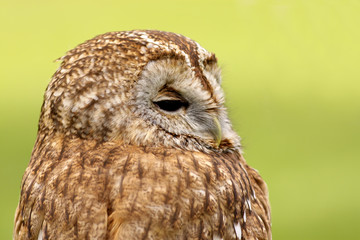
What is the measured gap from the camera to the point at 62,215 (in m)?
2.57

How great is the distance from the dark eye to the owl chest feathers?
186 millimetres

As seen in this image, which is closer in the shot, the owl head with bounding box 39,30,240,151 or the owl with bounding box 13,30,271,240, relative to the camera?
the owl with bounding box 13,30,271,240

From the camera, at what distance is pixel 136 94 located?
284 centimetres

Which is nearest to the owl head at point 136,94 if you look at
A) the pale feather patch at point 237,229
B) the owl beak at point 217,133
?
the owl beak at point 217,133

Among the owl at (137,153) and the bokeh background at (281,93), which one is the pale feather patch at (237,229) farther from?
the bokeh background at (281,93)

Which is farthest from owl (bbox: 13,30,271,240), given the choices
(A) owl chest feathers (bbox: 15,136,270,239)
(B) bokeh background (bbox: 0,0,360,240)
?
(B) bokeh background (bbox: 0,0,360,240)

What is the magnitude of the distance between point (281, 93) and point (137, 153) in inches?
286

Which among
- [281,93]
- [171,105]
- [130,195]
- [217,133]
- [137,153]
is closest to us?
[130,195]

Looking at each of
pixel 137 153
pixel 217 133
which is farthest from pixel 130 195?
pixel 217 133

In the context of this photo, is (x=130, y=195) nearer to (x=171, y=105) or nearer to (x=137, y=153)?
(x=137, y=153)

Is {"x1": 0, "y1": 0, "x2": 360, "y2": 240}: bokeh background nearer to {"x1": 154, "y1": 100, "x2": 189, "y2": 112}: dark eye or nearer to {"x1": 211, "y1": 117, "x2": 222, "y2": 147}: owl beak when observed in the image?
{"x1": 211, "y1": 117, "x2": 222, "y2": 147}: owl beak

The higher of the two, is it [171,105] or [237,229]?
[171,105]

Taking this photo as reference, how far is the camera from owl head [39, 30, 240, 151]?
2.84 m

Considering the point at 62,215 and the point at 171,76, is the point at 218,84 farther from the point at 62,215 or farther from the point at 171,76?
the point at 62,215
